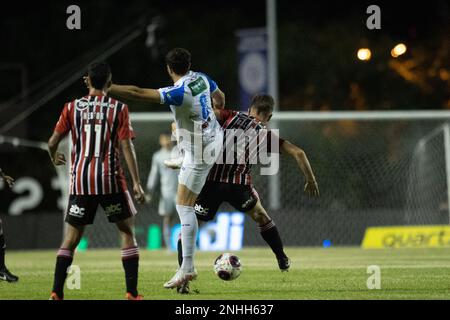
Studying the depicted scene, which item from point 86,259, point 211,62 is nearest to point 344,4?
point 211,62

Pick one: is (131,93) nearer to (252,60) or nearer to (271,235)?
(271,235)

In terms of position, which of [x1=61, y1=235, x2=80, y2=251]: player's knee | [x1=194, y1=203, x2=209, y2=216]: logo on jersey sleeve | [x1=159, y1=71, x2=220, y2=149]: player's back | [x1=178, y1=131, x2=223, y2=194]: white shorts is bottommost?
[x1=61, y1=235, x2=80, y2=251]: player's knee

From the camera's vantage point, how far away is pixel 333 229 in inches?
749

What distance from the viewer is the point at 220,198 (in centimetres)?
1020

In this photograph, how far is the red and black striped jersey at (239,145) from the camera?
10.1m

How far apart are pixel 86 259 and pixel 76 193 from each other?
760 cm

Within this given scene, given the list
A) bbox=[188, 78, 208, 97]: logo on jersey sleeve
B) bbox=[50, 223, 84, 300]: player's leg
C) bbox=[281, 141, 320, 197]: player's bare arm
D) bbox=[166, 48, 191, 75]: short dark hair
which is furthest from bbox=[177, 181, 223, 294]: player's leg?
bbox=[50, 223, 84, 300]: player's leg

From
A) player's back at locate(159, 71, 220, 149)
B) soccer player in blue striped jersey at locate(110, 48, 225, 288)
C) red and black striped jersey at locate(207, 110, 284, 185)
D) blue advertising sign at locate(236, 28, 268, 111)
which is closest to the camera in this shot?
player's back at locate(159, 71, 220, 149)

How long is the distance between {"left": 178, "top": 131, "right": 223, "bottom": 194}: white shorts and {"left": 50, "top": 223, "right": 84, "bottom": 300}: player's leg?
1.34 m

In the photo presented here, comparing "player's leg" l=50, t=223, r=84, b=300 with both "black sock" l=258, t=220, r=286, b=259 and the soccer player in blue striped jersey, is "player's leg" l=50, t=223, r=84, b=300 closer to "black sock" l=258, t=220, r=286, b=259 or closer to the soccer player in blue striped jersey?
the soccer player in blue striped jersey

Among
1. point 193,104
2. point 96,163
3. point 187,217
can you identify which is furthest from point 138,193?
point 193,104

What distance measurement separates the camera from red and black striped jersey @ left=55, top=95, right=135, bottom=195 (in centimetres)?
806

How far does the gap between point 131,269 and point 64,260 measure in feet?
1.84

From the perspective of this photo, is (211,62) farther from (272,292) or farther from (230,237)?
(272,292)
